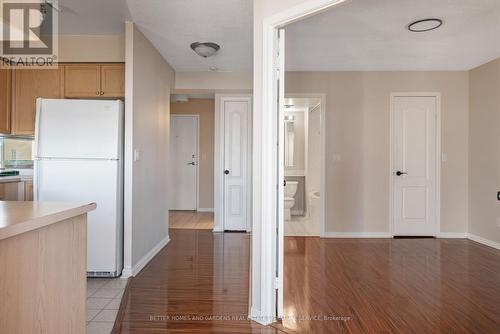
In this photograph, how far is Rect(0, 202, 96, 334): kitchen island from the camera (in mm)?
922

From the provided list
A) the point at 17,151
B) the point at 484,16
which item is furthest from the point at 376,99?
the point at 17,151

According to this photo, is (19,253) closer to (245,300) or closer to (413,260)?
(245,300)

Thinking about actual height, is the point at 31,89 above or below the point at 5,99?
above

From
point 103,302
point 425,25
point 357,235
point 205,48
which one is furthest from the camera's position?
point 357,235

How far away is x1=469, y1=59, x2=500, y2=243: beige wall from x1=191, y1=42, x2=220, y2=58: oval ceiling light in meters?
3.53

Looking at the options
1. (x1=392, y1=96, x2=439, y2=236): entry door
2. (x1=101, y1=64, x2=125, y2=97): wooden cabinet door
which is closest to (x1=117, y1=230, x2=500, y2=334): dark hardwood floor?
(x1=392, y1=96, x2=439, y2=236): entry door

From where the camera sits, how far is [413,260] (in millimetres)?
3213

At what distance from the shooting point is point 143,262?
3.04 meters

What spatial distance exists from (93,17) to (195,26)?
95 centimetres

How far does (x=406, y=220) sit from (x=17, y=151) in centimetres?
527

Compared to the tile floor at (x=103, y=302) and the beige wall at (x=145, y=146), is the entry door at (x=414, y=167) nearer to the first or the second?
the beige wall at (x=145, y=146)

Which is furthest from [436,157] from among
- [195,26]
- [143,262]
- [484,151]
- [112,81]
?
[112,81]

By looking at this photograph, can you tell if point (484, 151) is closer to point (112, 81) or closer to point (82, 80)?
point (112, 81)

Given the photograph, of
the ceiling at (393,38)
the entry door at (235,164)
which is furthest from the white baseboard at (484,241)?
the entry door at (235,164)
